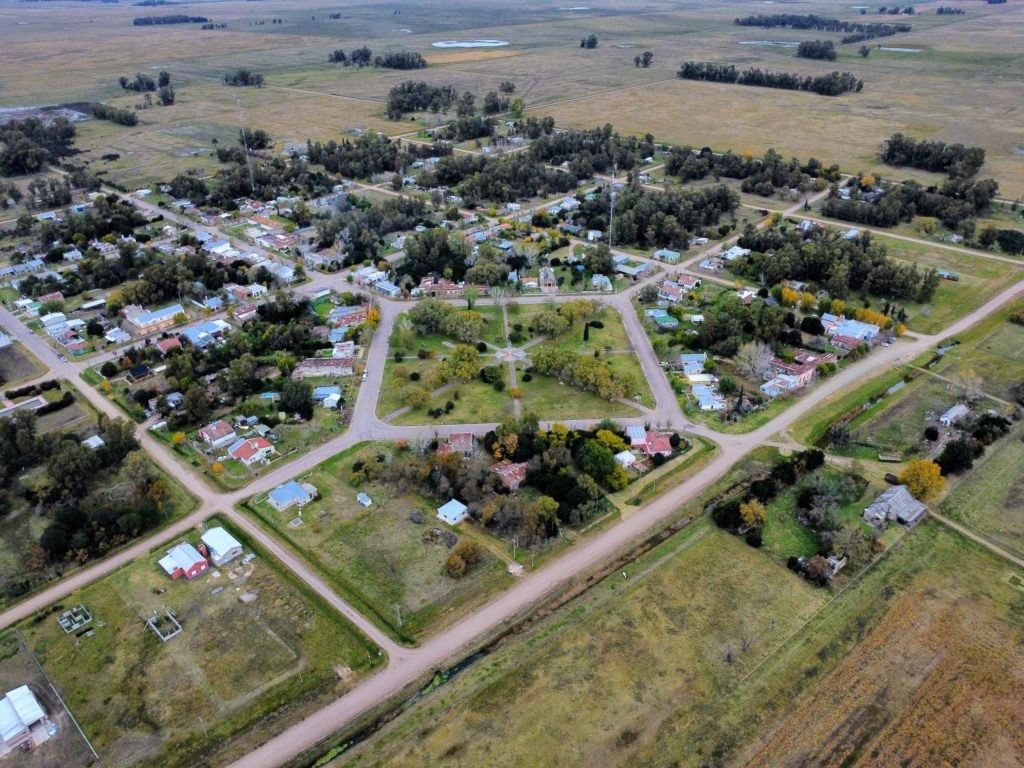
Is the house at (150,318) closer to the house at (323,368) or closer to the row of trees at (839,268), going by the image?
the house at (323,368)

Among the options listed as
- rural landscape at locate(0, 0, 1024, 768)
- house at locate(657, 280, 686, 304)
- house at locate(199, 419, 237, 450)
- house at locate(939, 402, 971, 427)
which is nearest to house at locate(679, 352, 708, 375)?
rural landscape at locate(0, 0, 1024, 768)

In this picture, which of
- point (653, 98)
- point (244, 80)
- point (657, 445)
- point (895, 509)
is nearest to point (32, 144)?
point (244, 80)

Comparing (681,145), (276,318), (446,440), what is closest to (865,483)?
(446,440)

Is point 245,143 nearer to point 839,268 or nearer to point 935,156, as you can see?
point 839,268

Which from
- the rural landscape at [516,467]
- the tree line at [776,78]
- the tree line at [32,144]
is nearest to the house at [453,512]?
the rural landscape at [516,467]

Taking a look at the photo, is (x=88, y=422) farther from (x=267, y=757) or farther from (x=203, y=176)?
(x=203, y=176)
